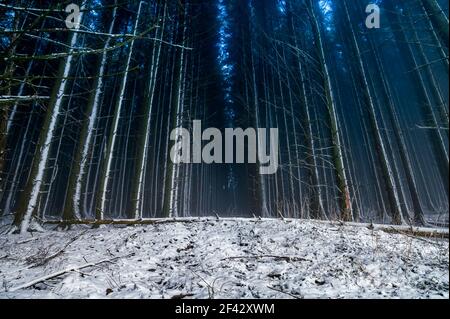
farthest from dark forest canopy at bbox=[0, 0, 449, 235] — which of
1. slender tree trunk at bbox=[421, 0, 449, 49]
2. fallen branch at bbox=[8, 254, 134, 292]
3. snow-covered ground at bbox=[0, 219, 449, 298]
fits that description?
fallen branch at bbox=[8, 254, 134, 292]

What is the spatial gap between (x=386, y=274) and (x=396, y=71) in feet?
75.7

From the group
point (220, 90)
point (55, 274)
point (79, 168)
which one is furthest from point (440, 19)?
point (220, 90)

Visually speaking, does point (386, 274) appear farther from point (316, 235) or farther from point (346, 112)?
point (346, 112)

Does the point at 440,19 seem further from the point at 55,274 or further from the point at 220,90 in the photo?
the point at 220,90

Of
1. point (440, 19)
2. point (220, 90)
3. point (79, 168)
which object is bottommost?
point (79, 168)

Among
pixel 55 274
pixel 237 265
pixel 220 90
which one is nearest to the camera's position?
pixel 55 274

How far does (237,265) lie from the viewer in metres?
3.68

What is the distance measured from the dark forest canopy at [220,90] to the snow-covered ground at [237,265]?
1331mm

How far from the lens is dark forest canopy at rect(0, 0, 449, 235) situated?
644 centimetres

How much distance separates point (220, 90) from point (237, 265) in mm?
16599

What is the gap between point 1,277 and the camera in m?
3.29
